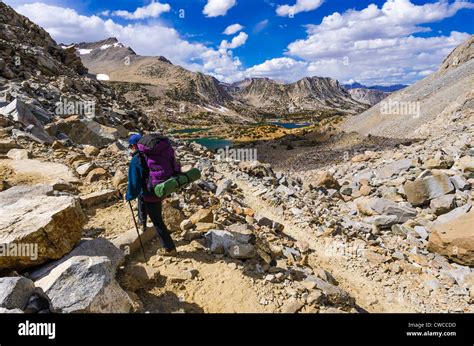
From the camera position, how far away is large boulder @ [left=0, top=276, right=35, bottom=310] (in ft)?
11.9

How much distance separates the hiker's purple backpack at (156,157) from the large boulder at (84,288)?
2.14 meters

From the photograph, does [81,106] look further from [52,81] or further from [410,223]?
[410,223]

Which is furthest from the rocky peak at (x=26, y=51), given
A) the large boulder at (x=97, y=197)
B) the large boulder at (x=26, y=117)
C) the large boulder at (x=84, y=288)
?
the large boulder at (x=84, y=288)

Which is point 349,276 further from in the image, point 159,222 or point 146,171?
point 146,171

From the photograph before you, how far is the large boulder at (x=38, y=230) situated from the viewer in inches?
179

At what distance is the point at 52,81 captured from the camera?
2258 cm

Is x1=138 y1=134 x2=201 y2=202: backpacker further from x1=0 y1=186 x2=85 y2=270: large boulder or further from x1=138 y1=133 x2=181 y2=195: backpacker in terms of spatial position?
x1=0 y1=186 x2=85 y2=270: large boulder

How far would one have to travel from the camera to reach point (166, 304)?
17.8ft

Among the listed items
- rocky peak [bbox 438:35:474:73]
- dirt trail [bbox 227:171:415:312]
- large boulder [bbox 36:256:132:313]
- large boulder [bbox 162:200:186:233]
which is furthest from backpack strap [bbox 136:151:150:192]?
rocky peak [bbox 438:35:474:73]

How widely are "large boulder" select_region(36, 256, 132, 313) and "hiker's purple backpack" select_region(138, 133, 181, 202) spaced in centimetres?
214

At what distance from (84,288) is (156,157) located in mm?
2873

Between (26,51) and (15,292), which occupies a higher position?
(26,51)
